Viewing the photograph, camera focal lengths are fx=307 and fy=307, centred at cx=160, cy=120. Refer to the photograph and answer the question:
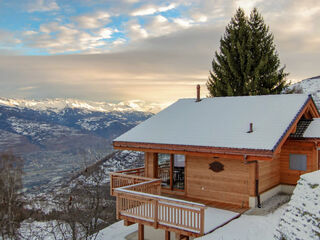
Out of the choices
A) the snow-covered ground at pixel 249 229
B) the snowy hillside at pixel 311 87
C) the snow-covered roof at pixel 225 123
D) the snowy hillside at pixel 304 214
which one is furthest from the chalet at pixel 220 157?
the snowy hillside at pixel 311 87

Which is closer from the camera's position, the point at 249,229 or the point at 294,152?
the point at 249,229

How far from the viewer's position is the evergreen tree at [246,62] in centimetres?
3475

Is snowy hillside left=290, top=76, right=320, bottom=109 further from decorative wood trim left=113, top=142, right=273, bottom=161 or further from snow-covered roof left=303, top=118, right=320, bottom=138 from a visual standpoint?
decorative wood trim left=113, top=142, right=273, bottom=161

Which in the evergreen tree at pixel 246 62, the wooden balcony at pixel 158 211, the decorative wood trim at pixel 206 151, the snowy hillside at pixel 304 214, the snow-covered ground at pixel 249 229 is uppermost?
the evergreen tree at pixel 246 62

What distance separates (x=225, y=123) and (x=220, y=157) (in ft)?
6.86

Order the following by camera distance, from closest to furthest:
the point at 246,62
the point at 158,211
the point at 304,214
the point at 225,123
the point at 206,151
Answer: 1. the point at 304,214
2. the point at 158,211
3. the point at 206,151
4. the point at 225,123
5. the point at 246,62

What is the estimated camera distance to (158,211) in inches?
460

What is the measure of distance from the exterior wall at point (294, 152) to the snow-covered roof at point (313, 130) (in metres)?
0.39

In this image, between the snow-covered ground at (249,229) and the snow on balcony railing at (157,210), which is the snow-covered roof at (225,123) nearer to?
the snow-covered ground at (249,229)

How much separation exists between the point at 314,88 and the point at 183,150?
55.3 metres

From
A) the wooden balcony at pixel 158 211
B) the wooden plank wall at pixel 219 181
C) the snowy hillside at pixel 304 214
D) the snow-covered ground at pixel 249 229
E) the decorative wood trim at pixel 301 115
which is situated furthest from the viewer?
the wooden plank wall at pixel 219 181

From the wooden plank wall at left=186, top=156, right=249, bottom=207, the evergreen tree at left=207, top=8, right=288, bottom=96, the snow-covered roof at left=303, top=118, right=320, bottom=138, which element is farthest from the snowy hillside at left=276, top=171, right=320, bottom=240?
the evergreen tree at left=207, top=8, right=288, bottom=96

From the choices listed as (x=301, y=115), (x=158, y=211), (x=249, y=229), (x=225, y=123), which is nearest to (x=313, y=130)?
(x=301, y=115)

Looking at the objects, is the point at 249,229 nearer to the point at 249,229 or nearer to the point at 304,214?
the point at 249,229
